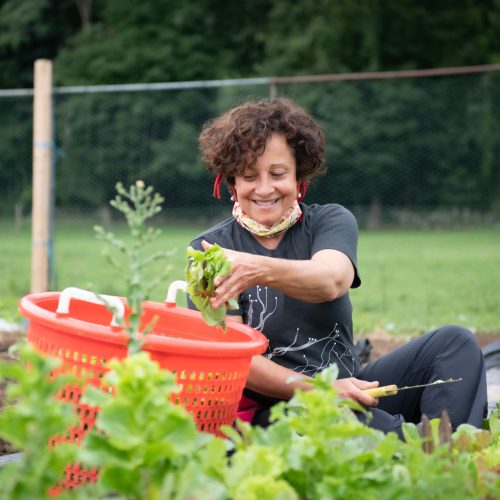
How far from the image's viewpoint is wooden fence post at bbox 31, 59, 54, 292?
19.4 feet

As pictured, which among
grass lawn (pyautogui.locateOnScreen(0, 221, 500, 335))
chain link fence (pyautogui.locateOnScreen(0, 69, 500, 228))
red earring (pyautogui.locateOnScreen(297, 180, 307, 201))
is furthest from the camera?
chain link fence (pyautogui.locateOnScreen(0, 69, 500, 228))

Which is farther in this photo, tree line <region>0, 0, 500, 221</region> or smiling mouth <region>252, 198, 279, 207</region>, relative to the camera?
tree line <region>0, 0, 500, 221</region>

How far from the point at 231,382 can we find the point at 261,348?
106mm

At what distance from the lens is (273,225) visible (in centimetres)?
262

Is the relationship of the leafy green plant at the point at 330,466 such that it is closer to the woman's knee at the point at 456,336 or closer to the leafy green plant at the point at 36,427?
the leafy green plant at the point at 36,427

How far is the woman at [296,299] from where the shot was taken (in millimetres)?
2488

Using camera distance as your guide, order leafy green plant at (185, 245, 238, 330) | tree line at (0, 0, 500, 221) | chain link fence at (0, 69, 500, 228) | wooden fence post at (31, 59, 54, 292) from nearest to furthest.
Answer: leafy green plant at (185, 245, 238, 330) < wooden fence post at (31, 59, 54, 292) < chain link fence at (0, 69, 500, 228) < tree line at (0, 0, 500, 221)

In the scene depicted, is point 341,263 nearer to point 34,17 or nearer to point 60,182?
point 60,182

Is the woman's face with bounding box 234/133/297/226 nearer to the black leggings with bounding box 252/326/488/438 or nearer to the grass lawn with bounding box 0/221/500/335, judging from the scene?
the grass lawn with bounding box 0/221/500/335

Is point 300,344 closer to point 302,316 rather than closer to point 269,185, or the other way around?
point 302,316

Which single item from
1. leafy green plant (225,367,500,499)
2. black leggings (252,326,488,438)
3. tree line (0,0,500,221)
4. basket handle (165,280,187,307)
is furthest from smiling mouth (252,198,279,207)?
tree line (0,0,500,221)

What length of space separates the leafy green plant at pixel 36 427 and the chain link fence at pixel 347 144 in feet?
71.1

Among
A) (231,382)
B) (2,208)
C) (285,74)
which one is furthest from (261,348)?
(285,74)

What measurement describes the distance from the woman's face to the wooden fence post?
12.0ft
